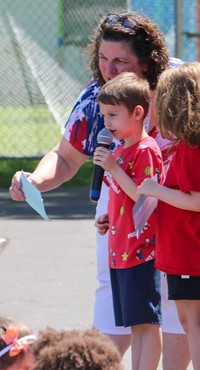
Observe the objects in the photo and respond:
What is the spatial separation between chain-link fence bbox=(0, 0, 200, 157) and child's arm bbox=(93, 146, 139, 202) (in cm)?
835

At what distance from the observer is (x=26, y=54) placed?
42.0 ft

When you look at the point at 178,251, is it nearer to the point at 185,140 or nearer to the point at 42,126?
the point at 185,140

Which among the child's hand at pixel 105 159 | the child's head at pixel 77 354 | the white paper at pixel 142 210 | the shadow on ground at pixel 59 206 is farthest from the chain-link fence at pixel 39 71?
the child's head at pixel 77 354

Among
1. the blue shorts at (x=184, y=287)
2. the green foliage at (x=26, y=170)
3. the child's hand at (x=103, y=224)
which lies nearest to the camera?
the blue shorts at (x=184, y=287)

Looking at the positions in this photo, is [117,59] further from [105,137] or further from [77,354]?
[77,354]

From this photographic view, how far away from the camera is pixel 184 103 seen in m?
4.00

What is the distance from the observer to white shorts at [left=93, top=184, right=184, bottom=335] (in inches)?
180

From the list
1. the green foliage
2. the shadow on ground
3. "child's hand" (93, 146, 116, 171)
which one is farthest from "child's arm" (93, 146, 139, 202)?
the green foliage

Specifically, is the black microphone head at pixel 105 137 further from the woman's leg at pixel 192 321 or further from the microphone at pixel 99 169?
the woman's leg at pixel 192 321

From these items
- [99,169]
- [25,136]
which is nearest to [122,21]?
[99,169]

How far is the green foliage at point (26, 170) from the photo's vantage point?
12.0 metres

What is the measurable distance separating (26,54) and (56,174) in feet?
26.9

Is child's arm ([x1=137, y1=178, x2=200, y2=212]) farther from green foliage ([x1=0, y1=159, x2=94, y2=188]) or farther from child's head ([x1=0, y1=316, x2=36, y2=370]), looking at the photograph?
green foliage ([x1=0, y1=159, x2=94, y2=188])

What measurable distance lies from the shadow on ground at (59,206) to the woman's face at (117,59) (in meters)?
5.60
